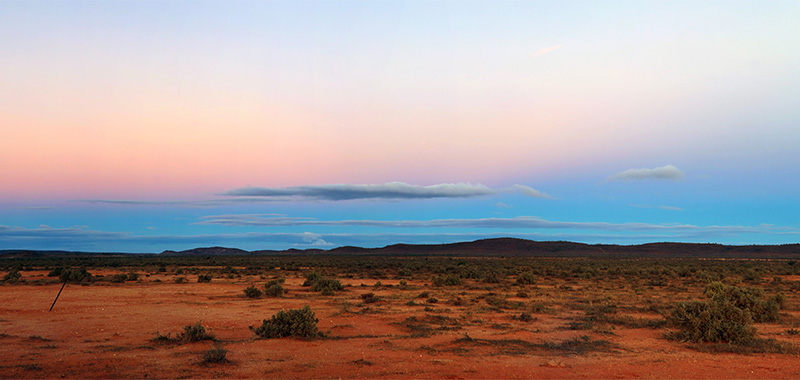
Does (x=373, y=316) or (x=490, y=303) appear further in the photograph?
(x=490, y=303)

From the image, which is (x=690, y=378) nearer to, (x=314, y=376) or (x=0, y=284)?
(x=314, y=376)

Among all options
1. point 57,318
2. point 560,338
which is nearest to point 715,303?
point 560,338

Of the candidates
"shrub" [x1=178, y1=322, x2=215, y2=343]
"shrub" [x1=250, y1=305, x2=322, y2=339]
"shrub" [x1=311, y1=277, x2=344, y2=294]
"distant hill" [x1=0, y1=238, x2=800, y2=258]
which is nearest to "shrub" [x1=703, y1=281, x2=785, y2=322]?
"shrub" [x1=250, y1=305, x2=322, y2=339]

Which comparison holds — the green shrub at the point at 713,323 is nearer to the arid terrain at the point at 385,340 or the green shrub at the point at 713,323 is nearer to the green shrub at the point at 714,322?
the green shrub at the point at 714,322

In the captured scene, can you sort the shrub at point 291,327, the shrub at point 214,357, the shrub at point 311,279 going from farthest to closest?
the shrub at point 311,279
the shrub at point 291,327
the shrub at point 214,357

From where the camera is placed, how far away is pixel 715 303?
12570 millimetres

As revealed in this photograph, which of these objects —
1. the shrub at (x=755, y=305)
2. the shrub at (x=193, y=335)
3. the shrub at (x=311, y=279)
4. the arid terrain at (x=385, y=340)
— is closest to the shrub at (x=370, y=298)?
the arid terrain at (x=385, y=340)

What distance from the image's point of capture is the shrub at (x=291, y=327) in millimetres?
12125

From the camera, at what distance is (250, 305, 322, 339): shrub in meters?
12.1

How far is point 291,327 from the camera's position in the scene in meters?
12.2

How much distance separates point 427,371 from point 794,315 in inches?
611

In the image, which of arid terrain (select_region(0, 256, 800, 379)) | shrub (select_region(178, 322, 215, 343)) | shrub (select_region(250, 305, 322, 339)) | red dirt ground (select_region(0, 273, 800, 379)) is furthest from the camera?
shrub (select_region(250, 305, 322, 339))

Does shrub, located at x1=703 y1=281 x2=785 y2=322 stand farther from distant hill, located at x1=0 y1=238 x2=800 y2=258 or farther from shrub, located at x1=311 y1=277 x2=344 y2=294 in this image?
distant hill, located at x1=0 y1=238 x2=800 y2=258

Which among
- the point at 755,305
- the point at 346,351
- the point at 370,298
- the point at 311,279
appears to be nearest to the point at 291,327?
the point at 346,351
